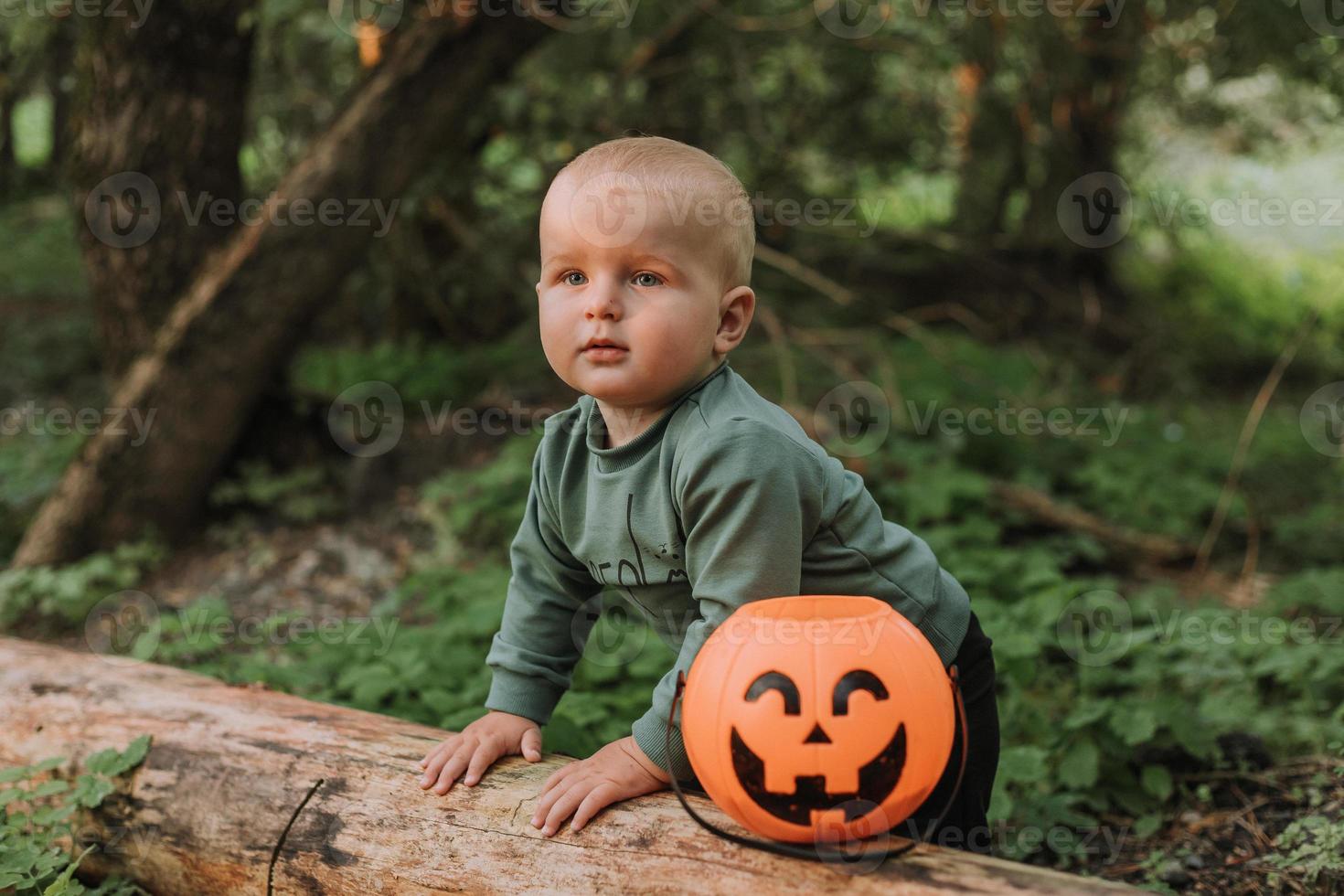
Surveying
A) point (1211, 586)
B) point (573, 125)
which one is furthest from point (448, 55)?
point (1211, 586)

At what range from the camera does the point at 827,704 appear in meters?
1.92

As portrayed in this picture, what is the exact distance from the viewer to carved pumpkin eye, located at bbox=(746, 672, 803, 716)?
193 cm

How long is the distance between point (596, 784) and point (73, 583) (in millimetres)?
3990

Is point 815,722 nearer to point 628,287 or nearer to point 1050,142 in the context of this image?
point 628,287

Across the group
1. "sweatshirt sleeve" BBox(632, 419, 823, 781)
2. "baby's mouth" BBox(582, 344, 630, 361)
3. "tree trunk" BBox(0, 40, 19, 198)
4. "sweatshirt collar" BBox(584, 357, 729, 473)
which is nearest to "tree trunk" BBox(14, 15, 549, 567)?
"sweatshirt collar" BBox(584, 357, 729, 473)

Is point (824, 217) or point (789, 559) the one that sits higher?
point (824, 217)

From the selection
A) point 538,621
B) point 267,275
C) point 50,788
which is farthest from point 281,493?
point 538,621

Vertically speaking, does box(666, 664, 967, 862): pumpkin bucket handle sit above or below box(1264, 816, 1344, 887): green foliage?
above

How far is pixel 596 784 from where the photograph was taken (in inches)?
87.5

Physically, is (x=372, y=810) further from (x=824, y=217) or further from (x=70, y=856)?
(x=824, y=217)

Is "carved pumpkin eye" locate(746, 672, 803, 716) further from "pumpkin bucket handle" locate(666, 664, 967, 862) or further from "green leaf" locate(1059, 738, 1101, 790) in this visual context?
"green leaf" locate(1059, 738, 1101, 790)

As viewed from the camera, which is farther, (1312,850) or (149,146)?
(149,146)

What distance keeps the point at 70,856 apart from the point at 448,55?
424 cm

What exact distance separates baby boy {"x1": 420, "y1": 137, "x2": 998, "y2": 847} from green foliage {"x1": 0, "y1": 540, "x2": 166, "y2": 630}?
3.61m
